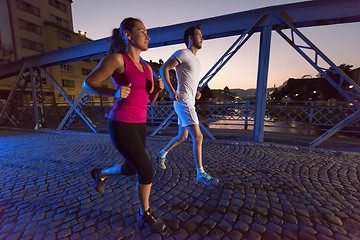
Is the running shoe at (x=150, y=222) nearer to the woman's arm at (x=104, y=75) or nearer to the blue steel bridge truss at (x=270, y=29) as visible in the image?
the woman's arm at (x=104, y=75)

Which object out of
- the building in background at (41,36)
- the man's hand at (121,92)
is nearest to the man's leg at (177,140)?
the man's hand at (121,92)

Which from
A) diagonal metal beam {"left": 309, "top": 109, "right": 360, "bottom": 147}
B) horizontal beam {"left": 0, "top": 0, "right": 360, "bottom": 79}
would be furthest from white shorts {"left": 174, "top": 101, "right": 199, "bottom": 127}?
diagonal metal beam {"left": 309, "top": 109, "right": 360, "bottom": 147}

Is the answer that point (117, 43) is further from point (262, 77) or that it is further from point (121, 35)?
point (262, 77)

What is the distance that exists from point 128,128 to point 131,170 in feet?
1.63

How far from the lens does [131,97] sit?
1.46 m

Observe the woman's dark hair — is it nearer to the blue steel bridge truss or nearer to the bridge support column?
the blue steel bridge truss

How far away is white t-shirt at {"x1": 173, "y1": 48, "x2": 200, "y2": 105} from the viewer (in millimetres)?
2375

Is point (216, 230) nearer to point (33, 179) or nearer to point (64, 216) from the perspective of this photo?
point (64, 216)

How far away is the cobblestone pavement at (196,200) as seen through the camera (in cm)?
156

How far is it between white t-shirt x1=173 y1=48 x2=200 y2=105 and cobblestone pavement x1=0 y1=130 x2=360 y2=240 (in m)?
1.36

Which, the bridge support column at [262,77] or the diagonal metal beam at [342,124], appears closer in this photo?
the diagonal metal beam at [342,124]

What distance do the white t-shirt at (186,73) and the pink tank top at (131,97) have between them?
96 cm

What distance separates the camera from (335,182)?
2.45 meters

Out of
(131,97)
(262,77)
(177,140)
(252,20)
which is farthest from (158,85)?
(252,20)
